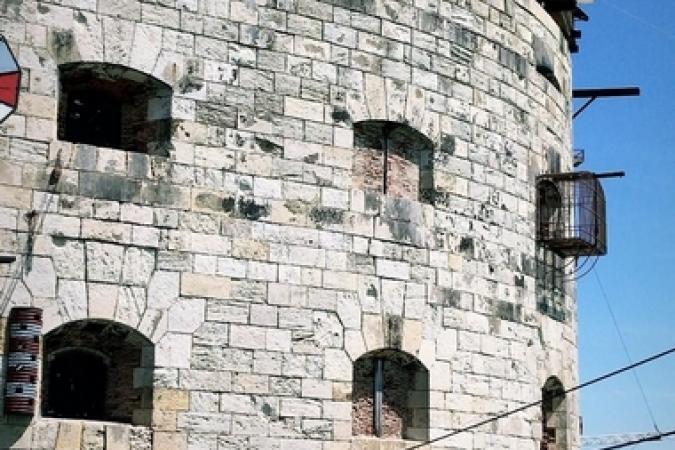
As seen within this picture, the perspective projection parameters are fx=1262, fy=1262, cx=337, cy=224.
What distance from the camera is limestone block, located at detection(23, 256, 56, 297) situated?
1075 cm

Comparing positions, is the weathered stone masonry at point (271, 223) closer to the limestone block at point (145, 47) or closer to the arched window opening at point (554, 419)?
the limestone block at point (145, 47)

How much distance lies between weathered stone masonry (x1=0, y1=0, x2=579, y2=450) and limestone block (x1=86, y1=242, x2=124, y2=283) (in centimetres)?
2

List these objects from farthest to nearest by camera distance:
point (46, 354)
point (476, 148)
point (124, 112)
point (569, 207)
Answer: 1. point (569, 207)
2. point (476, 148)
3. point (124, 112)
4. point (46, 354)

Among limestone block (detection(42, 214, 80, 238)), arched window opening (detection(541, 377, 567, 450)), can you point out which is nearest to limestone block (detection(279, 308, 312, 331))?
limestone block (detection(42, 214, 80, 238))

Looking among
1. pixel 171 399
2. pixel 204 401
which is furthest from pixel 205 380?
pixel 171 399

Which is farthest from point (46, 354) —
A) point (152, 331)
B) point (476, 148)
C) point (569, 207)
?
point (569, 207)

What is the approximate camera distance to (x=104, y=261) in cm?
1112

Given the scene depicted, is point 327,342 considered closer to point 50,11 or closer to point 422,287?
point 422,287

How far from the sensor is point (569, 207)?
613 inches

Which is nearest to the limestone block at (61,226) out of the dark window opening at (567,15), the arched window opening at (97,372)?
the arched window opening at (97,372)

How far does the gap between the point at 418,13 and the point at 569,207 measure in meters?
3.48

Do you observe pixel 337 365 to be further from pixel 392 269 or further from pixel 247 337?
pixel 392 269

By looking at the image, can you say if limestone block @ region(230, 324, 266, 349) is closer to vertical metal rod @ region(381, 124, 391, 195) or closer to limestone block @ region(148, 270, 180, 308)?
limestone block @ region(148, 270, 180, 308)

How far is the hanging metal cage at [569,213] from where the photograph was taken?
15.3 meters
